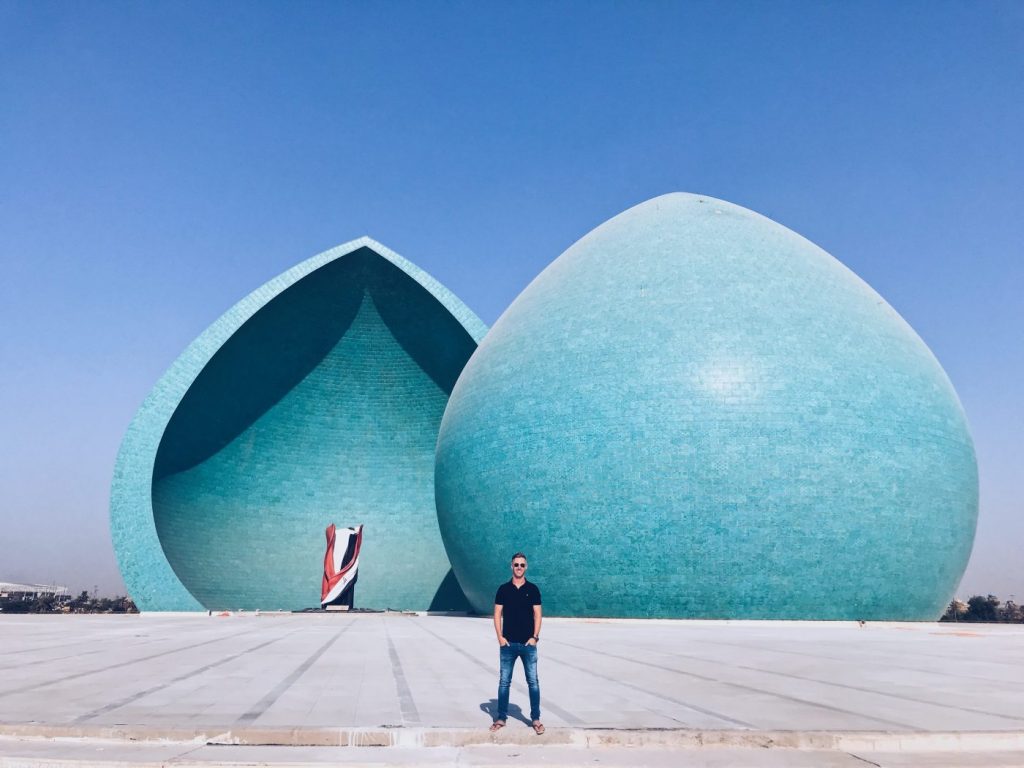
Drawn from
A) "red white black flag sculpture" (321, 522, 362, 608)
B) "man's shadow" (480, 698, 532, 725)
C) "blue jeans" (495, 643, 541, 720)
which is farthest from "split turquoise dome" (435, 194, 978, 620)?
"blue jeans" (495, 643, 541, 720)

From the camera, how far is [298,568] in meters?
32.6

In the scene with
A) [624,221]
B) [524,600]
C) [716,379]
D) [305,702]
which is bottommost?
[305,702]

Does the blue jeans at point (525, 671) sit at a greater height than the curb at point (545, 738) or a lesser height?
greater

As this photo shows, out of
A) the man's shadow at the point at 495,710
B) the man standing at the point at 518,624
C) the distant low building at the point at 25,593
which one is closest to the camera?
the man standing at the point at 518,624

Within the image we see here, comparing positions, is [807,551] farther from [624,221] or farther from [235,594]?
[235,594]

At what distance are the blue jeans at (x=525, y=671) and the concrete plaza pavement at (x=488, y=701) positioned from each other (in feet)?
0.49

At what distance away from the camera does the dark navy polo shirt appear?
615 cm

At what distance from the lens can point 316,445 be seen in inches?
1318

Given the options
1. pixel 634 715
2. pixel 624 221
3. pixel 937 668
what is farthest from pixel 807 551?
pixel 634 715

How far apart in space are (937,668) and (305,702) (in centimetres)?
771

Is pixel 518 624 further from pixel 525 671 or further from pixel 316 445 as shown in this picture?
pixel 316 445

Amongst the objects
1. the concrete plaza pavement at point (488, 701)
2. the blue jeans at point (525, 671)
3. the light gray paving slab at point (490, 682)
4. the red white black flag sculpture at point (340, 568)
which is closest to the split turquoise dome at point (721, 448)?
the light gray paving slab at point (490, 682)

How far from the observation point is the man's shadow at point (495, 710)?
239 inches

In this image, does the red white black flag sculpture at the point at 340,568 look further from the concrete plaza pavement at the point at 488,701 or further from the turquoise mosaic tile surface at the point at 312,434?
the concrete plaza pavement at the point at 488,701
